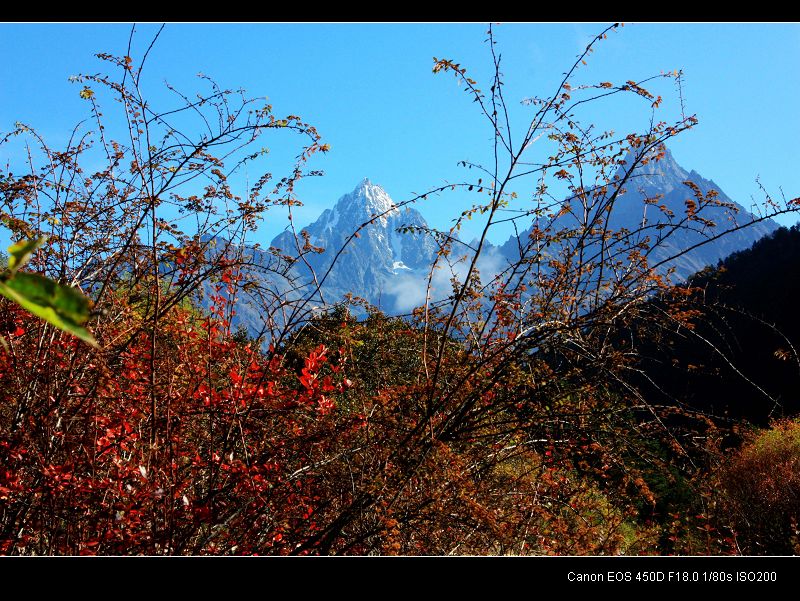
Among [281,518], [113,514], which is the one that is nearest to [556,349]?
[281,518]

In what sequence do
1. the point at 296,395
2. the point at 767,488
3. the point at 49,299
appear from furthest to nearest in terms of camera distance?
the point at 767,488
the point at 296,395
the point at 49,299

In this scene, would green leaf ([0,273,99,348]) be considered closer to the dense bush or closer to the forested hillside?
the forested hillside

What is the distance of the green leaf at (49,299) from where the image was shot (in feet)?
1.16

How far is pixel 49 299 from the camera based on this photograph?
0.37 metres

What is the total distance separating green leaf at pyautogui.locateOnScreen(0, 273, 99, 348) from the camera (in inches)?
13.9

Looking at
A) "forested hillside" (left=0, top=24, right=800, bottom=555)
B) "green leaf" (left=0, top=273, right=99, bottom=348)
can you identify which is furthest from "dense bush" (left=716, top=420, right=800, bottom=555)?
"green leaf" (left=0, top=273, right=99, bottom=348)

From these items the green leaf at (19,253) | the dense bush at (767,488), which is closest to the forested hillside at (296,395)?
the green leaf at (19,253)

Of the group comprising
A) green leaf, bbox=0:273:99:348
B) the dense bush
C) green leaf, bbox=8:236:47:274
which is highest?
green leaf, bbox=8:236:47:274

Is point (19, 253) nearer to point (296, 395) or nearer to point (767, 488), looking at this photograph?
point (296, 395)

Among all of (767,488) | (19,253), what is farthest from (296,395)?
(767,488)

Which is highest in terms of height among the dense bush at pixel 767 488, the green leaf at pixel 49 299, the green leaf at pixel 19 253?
the green leaf at pixel 19 253

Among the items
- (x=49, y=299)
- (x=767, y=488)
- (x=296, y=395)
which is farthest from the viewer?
(x=767, y=488)

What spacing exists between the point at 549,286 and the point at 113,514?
95.1 inches

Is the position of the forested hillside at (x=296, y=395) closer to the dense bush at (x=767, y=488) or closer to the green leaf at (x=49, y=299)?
the green leaf at (x=49, y=299)
